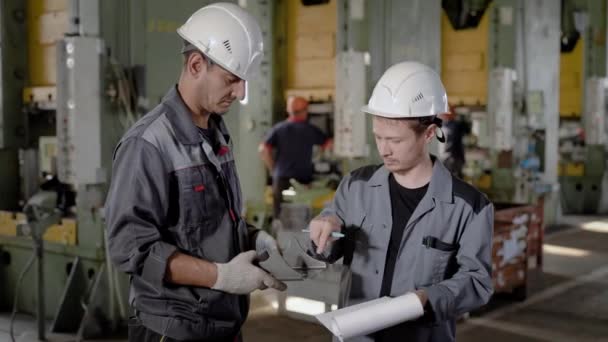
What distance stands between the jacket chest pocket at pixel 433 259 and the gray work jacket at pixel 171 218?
61cm

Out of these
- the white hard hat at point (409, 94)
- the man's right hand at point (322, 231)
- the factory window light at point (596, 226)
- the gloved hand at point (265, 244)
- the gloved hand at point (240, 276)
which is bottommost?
the factory window light at point (596, 226)

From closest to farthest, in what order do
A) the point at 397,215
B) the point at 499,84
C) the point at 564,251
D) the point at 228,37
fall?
the point at 228,37
the point at 397,215
the point at 499,84
the point at 564,251

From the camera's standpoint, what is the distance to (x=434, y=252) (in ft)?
7.66

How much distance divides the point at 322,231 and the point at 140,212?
60 centimetres

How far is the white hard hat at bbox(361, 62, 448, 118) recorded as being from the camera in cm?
244

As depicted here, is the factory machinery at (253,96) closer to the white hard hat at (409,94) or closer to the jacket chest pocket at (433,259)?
the jacket chest pocket at (433,259)

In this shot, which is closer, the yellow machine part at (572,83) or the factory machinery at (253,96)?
the factory machinery at (253,96)

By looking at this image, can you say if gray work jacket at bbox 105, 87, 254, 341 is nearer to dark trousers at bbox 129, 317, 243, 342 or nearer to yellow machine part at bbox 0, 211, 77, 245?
dark trousers at bbox 129, 317, 243, 342

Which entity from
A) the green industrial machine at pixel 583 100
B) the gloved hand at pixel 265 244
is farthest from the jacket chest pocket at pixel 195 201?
the green industrial machine at pixel 583 100

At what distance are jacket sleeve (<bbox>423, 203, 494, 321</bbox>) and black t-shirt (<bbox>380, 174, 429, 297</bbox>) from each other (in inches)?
7.5

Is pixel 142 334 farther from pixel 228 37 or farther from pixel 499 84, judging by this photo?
pixel 499 84

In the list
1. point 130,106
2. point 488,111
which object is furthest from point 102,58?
point 488,111

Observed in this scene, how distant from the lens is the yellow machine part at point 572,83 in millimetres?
11406

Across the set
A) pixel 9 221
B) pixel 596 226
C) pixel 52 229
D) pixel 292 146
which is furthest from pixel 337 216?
pixel 596 226
